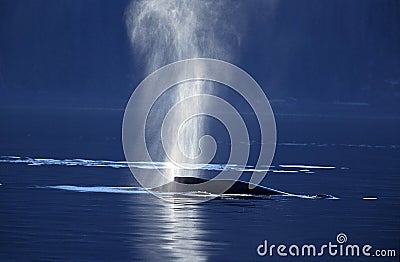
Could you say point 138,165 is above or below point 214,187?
above

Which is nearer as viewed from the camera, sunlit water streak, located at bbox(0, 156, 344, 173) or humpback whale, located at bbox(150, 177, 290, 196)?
humpback whale, located at bbox(150, 177, 290, 196)

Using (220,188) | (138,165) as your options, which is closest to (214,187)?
(220,188)

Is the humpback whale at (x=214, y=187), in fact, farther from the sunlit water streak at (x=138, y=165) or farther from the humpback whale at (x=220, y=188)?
the sunlit water streak at (x=138, y=165)

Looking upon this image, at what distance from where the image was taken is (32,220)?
137 ft

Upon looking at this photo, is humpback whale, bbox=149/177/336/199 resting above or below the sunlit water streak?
below

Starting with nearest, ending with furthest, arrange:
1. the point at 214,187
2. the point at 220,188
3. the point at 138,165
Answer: the point at 220,188, the point at 214,187, the point at 138,165

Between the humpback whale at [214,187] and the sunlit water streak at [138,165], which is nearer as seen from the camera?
the humpback whale at [214,187]

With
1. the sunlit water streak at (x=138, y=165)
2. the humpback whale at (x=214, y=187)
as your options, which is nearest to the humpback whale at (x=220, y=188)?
the humpback whale at (x=214, y=187)

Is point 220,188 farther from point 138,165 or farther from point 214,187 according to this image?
point 138,165

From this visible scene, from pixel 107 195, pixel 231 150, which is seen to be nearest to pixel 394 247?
pixel 107 195

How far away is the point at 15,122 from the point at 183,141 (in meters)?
38.7

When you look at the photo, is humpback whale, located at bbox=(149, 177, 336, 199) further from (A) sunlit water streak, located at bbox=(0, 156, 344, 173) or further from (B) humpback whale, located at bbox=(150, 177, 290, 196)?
(A) sunlit water streak, located at bbox=(0, 156, 344, 173)

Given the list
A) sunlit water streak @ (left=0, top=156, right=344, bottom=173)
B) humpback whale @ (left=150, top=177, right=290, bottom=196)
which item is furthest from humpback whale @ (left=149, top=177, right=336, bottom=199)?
sunlit water streak @ (left=0, top=156, right=344, bottom=173)

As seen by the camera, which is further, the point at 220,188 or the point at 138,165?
the point at 138,165
